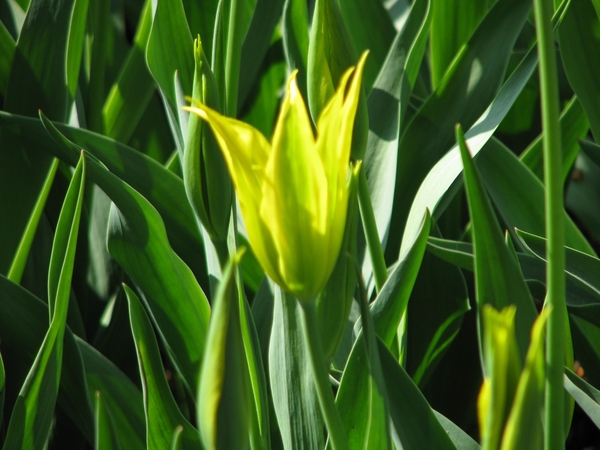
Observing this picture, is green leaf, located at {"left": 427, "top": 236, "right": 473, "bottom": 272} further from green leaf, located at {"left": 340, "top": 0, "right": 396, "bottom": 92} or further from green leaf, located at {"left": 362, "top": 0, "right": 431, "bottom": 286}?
green leaf, located at {"left": 340, "top": 0, "right": 396, "bottom": 92}

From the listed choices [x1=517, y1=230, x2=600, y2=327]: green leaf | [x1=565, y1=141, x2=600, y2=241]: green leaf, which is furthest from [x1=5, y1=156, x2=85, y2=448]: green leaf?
[x1=565, y1=141, x2=600, y2=241]: green leaf

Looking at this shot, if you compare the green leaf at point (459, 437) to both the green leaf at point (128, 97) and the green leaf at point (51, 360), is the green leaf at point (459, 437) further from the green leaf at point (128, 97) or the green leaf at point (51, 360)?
the green leaf at point (128, 97)

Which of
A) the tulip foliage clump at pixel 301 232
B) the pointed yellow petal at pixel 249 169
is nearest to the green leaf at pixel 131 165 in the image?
the tulip foliage clump at pixel 301 232

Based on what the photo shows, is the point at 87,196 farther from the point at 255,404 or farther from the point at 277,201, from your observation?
the point at 277,201

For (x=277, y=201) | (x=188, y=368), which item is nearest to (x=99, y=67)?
(x=188, y=368)

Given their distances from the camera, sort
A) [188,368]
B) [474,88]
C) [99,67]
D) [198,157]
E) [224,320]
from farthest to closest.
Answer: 1. [99,67]
2. [474,88]
3. [188,368]
4. [198,157]
5. [224,320]

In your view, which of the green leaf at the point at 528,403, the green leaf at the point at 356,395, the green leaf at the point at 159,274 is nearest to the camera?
the green leaf at the point at 528,403
